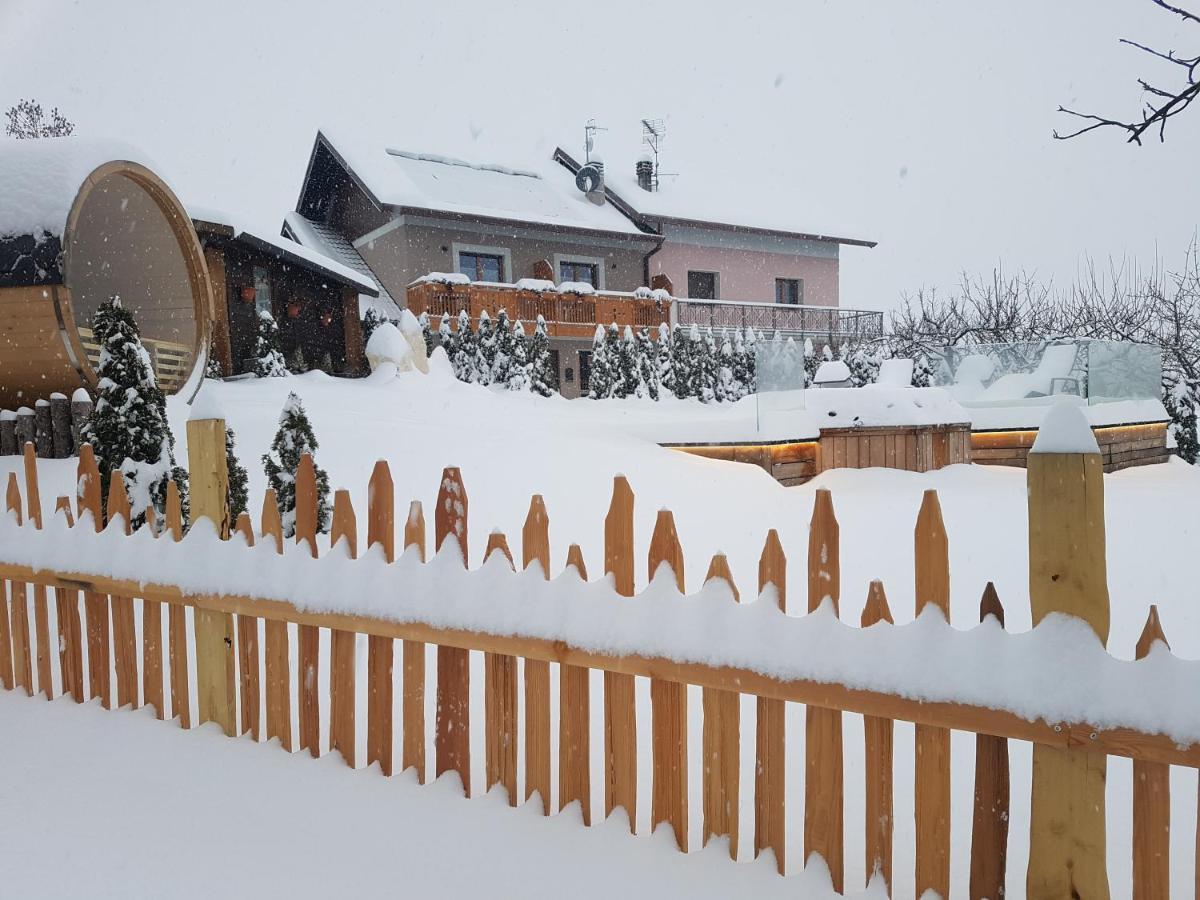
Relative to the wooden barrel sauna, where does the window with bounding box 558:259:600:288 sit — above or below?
above

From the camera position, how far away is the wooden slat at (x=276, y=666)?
2.42 meters

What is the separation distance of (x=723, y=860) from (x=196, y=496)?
2.16m

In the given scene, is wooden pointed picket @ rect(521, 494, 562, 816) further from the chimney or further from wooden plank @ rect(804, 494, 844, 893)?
the chimney

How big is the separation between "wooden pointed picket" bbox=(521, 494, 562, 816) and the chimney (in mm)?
24204

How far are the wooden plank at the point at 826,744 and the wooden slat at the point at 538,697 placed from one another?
70cm

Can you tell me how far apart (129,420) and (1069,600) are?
434cm

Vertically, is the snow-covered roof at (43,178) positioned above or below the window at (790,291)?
below

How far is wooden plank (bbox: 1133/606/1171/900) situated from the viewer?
4.63 ft

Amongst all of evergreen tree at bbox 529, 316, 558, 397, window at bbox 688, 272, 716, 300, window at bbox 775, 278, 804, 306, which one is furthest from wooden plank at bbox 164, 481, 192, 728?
window at bbox 775, 278, 804, 306

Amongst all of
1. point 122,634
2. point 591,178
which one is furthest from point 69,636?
point 591,178

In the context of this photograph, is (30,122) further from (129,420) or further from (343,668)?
(343,668)

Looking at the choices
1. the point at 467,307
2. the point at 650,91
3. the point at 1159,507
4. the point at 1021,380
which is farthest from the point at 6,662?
the point at 650,91

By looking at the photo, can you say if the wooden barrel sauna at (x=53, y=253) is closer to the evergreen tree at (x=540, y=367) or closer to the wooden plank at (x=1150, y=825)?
the wooden plank at (x=1150, y=825)

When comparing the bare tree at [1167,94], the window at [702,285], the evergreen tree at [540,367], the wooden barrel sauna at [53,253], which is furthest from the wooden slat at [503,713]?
the window at [702,285]
